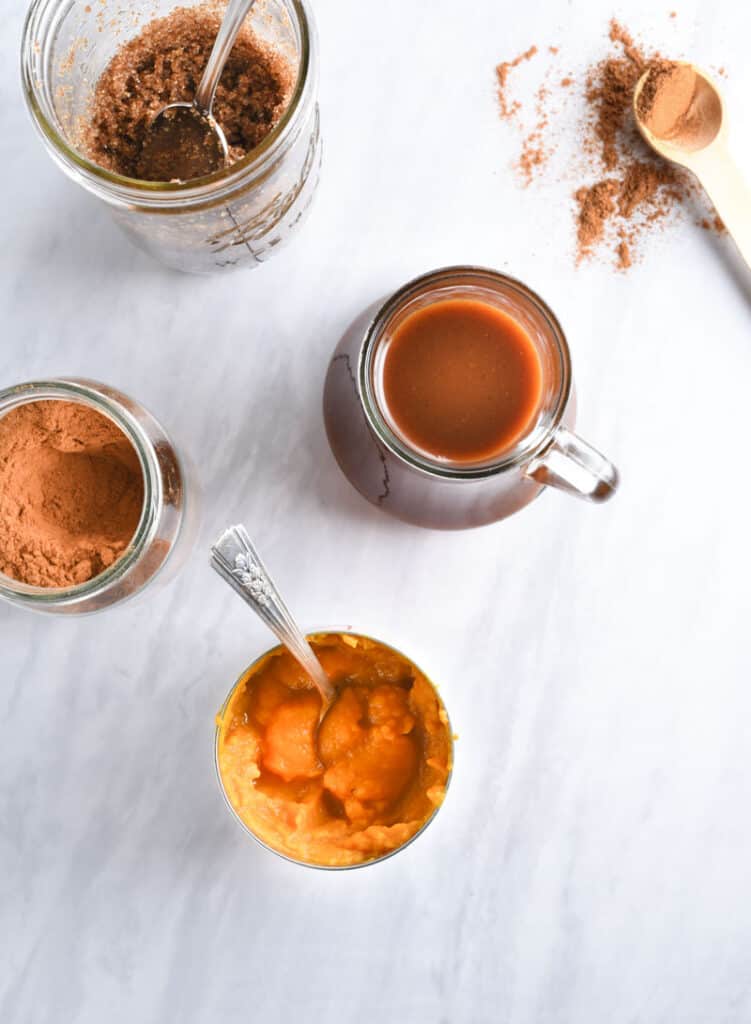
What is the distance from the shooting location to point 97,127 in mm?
1022

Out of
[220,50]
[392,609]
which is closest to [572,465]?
[392,609]

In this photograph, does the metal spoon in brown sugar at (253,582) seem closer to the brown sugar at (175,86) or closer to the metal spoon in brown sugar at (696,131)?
the brown sugar at (175,86)

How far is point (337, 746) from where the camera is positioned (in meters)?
1.07

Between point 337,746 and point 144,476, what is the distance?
0.37 m

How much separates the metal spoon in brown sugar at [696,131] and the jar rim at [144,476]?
713mm

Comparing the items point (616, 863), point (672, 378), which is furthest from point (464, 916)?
point (672, 378)

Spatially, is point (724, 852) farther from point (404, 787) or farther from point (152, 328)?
point (152, 328)

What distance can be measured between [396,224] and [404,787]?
677 millimetres

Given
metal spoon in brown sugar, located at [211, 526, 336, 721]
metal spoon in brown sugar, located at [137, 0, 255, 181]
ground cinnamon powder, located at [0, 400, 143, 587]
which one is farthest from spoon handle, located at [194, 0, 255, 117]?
metal spoon in brown sugar, located at [211, 526, 336, 721]

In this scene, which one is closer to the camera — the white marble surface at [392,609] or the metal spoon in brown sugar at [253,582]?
the metal spoon in brown sugar at [253,582]

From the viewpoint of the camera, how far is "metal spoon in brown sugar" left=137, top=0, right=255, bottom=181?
981 millimetres

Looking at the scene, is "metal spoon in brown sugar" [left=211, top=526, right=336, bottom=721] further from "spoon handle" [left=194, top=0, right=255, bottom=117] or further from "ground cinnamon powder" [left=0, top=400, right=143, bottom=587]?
"spoon handle" [left=194, top=0, right=255, bottom=117]

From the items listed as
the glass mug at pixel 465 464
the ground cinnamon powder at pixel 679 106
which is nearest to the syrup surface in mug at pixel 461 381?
the glass mug at pixel 465 464

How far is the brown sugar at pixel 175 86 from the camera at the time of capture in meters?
1.00
